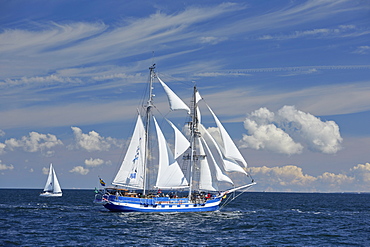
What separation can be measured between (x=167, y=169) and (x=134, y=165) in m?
5.89

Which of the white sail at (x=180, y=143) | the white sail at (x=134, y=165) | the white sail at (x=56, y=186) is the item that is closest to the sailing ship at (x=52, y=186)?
the white sail at (x=56, y=186)

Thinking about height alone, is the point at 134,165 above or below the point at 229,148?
below

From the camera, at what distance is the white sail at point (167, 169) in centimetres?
7875

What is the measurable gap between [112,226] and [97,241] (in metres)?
11.9

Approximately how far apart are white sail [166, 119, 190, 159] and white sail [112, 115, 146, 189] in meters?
6.54

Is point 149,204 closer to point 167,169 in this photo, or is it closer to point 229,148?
point 167,169

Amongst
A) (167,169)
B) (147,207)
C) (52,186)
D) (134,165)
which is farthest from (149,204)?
(52,186)

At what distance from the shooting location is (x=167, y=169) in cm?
7881

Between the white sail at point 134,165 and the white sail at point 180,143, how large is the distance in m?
6.54

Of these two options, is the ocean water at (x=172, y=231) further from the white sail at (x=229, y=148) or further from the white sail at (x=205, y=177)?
the white sail at (x=229, y=148)

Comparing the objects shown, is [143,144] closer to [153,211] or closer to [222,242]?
[153,211]

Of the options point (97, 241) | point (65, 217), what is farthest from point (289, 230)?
point (65, 217)

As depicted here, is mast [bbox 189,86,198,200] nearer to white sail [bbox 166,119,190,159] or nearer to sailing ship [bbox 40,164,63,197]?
white sail [bbox 166,119,190,159]

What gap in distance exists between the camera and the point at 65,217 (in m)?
73.8
